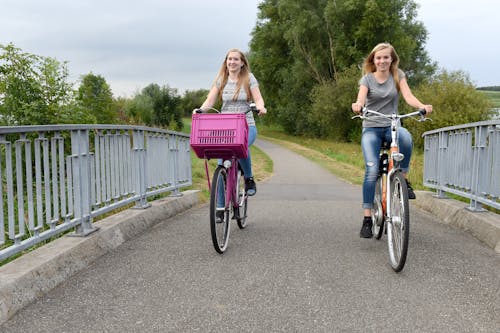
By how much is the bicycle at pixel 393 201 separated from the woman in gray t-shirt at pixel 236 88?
4.51ft

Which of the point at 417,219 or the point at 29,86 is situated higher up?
the point at 29,86

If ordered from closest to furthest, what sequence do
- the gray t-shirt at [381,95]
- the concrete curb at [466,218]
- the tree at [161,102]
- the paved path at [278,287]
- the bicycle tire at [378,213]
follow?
the paved path at [278,287], the bicycle tire at [378,213], the gray t-shirt at [381,95], the concrete curb at [466,218], the tree at [161,102]

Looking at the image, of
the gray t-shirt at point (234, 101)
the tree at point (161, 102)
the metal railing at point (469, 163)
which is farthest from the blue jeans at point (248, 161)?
the tree at point (161, 102)

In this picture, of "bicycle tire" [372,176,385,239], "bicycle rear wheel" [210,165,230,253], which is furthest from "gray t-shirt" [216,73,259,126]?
"bicycle tire" [372,176,385,239]

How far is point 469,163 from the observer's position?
6.05m

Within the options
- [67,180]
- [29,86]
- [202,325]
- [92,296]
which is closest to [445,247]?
[202,325]

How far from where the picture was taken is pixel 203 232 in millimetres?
5684

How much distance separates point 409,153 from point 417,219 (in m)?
2.08

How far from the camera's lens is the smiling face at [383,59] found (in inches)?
190

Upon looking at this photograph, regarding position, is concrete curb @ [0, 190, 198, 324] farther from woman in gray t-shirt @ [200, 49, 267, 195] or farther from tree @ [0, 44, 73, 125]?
tree @ [0, 44, 73, 125]

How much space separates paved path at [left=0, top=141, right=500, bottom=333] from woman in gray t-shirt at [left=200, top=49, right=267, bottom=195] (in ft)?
4.74

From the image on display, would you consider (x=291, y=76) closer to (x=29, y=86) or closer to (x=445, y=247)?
(x=29, y=86)

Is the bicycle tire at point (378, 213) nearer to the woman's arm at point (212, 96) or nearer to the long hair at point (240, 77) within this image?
the long hair at point (240, 77)

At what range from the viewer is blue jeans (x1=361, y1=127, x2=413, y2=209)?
477 centimetres
